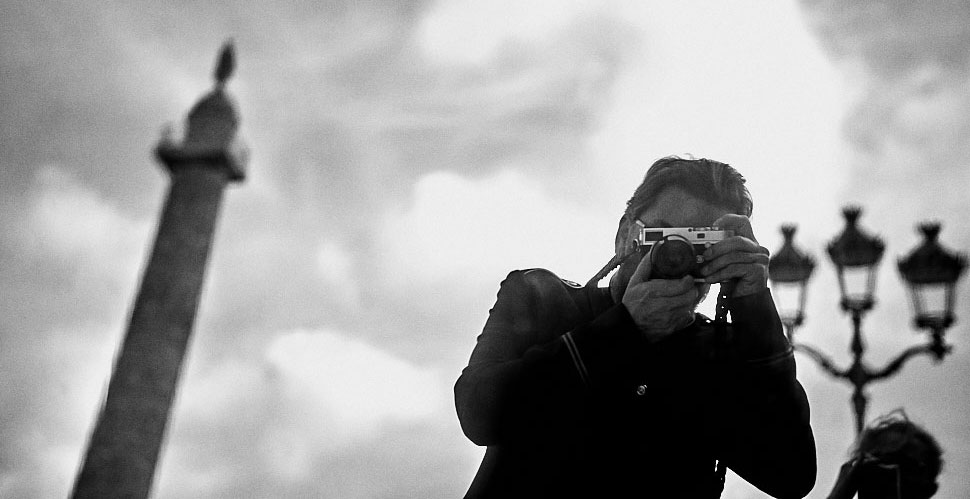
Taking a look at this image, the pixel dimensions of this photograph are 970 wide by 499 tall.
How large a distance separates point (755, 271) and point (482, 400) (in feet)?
2.03

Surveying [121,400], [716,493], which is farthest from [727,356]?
[121,400]

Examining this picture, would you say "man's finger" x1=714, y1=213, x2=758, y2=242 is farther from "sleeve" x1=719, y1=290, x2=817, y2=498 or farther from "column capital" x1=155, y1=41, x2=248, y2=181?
"column capital" x1=155, y1=41, x2=248, y2=181

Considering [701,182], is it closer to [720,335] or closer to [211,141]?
[720,335]

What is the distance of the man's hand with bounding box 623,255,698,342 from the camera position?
1851mm

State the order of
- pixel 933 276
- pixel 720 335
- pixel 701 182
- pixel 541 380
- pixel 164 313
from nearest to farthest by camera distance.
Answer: pixel 541 380 → pixel 720 335 → pixel 701 182 → pixel 933 276 → pixel 164 313

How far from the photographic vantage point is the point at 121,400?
36.5m

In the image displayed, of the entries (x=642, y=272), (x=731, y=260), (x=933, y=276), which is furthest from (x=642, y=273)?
(x=933, y=276)

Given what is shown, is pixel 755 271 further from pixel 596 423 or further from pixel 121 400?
pixel 121 400

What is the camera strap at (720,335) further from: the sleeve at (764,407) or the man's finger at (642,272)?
the man's finger at (642,272)

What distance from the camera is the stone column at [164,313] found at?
115 feet

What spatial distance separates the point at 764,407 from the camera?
6.22ft

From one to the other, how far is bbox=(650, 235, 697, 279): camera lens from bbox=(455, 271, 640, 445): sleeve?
0.13m

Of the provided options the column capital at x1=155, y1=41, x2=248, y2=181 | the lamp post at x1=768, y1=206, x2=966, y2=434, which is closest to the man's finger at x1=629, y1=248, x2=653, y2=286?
the lamp post at x1=768, y1=206, x2=966, y2=434

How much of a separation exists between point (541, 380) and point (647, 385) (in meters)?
0.22
